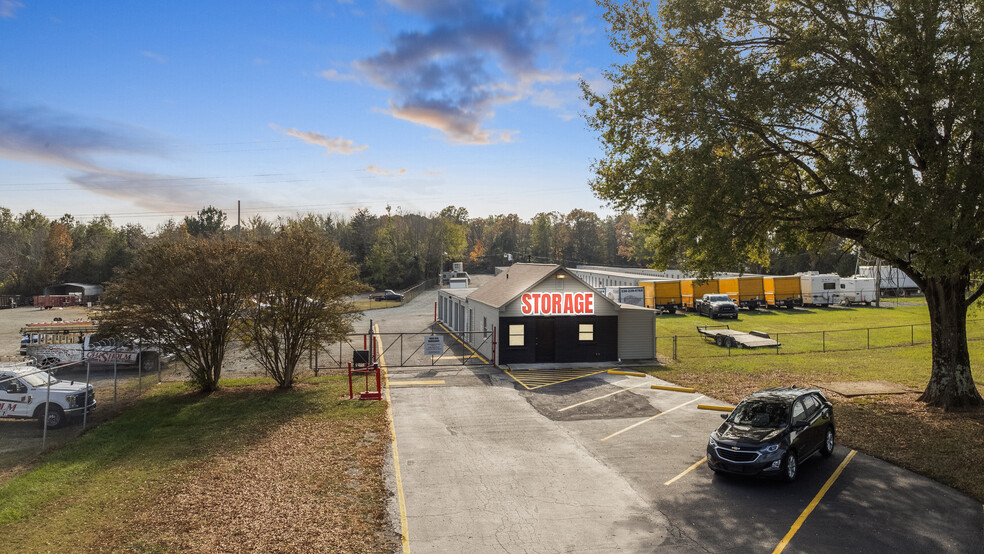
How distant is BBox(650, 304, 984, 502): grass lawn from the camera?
45.5 ft

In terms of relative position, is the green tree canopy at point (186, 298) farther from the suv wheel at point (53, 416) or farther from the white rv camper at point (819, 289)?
the white rv camper at point (819, 289)

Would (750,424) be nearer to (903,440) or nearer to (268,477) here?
(903,440)

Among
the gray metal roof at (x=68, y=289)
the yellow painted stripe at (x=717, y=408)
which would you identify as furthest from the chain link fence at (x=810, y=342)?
the gray metal roof at (x=68, y=289)

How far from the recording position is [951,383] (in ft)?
58.2

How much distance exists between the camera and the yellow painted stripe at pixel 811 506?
31.0 ft

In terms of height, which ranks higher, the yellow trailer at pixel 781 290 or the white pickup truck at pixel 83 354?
the yellow trailer at pixel 781 290

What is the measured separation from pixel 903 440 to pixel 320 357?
26366mm

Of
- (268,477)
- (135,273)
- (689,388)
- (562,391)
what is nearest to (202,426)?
(268,477)

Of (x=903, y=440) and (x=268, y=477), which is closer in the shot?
(x=268, y=477)

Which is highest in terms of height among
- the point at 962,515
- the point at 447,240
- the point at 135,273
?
the point at 447,240

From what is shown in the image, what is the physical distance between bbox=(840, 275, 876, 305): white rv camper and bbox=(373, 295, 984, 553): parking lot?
49644 millimetres

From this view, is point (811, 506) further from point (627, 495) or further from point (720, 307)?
point (720, 307)

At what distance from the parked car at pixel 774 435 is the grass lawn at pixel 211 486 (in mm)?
7557

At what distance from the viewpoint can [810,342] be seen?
34.6 metres
